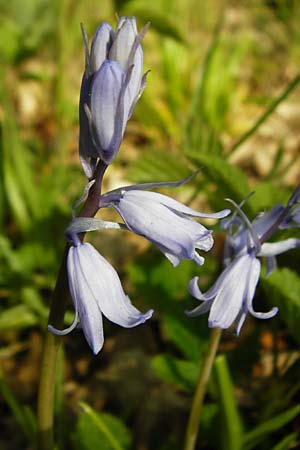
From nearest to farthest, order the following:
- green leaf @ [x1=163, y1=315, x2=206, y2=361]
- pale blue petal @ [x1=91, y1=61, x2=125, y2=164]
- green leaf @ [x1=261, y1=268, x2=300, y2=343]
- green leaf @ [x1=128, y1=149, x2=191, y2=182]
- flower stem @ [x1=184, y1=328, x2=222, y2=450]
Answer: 1. pale blue petal @ [x1=91, y1=61, x2=125, y2=164]
2. flower stem @ [x1=184, y1=328, x2=222, y2=450]
3. green leaf @ [x1=261, y1=268, x2=300, y2=343]
4. green leaf @ [x1=163, y1=315, x2=206, y2=361]
5. green leaf @ [x1=128, y1=149, x2=191, y2=182]

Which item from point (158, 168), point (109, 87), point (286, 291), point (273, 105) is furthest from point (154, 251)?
point (109, 87)

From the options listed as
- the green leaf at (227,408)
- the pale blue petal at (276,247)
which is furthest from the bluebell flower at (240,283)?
the green leaf at (227,408)

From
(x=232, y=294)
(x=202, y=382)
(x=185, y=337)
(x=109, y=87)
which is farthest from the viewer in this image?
(x=185, y=337)

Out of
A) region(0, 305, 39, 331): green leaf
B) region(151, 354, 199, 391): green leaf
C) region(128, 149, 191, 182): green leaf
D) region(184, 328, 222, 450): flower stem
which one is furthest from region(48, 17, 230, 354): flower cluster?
region(0, 305, 39, 331): green leaf

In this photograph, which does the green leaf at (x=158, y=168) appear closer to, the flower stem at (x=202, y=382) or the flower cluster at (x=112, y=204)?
the flower stem at (x=202, y=382)

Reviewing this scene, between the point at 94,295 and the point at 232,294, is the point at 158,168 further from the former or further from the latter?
the point at 94,295

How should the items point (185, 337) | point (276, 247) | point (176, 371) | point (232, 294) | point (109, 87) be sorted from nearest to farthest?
point (109, 87) < point (232, 294) < point (276, 247) < point (176, 371) < point (185, 337)

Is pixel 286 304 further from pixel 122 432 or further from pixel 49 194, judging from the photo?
pixel 49 194

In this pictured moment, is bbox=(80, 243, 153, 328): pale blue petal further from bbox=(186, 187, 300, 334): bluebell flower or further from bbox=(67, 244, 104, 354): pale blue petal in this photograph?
bbox=(186, 187, 300, 334): bluebell flower
